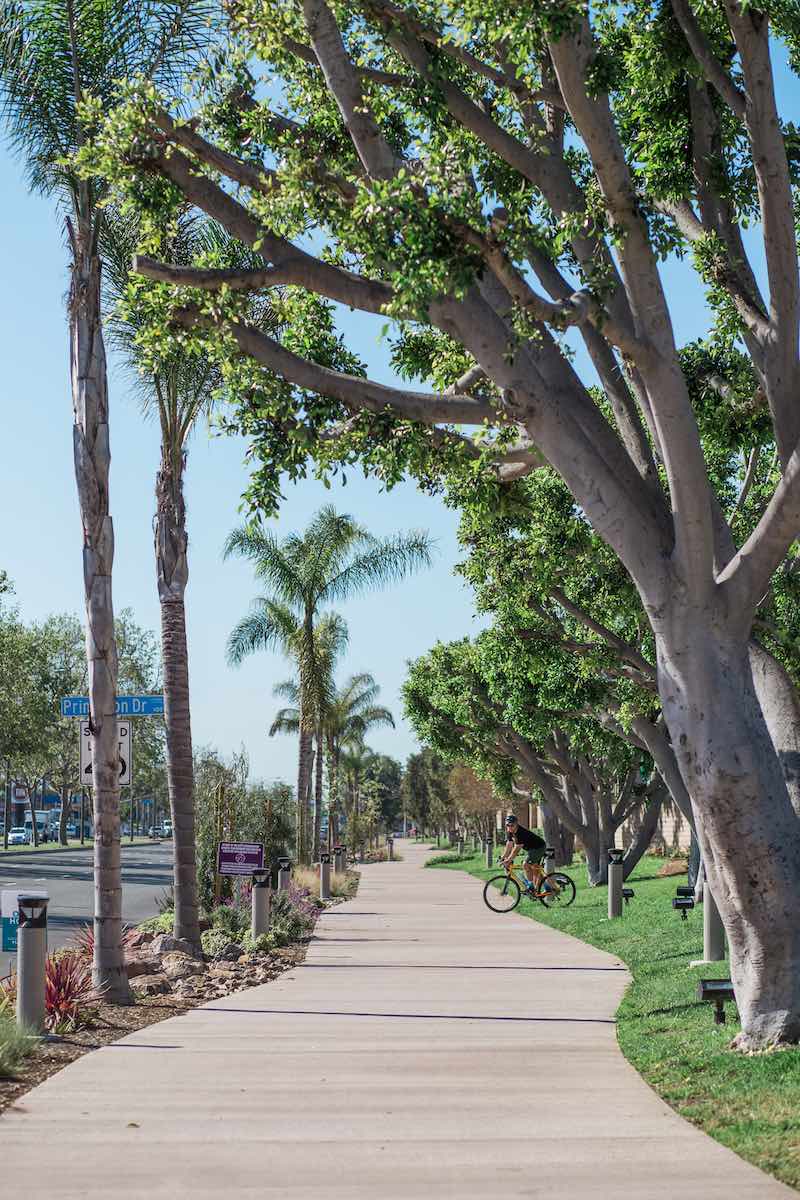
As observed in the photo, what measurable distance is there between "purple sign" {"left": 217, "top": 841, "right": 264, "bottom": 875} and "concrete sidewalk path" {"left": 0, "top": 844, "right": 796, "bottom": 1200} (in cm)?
554

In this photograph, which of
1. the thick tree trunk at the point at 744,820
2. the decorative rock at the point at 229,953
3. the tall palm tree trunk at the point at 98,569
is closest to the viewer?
the thick tree trunk at the point at 744,820

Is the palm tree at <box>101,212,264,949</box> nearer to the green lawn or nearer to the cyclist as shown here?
the green lawn

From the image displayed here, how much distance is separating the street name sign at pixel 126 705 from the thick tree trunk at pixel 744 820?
731 centimetres

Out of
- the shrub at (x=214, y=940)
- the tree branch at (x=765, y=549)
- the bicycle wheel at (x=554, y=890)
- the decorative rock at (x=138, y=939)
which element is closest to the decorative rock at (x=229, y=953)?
the shrub at (x=214, y=940)

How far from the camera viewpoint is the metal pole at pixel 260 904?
58.2ft

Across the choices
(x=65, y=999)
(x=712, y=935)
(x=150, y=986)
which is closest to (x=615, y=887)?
(x=712, y=935)

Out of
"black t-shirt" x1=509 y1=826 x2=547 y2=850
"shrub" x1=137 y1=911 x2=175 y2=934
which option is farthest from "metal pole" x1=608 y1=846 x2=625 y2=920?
"shrub" x1=137 y1=911 x2=175 y2=934

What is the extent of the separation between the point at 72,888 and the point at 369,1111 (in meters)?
29.1

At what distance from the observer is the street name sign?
14891 mm

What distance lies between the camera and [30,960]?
394 inches

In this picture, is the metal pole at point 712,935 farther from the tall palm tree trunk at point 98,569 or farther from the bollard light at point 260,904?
the tall palm tree trunk at point 98,569

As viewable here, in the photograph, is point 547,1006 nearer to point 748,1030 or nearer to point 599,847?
point 748,1030

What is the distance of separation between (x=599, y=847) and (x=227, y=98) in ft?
85.5

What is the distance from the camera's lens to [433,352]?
1283 centimetres
